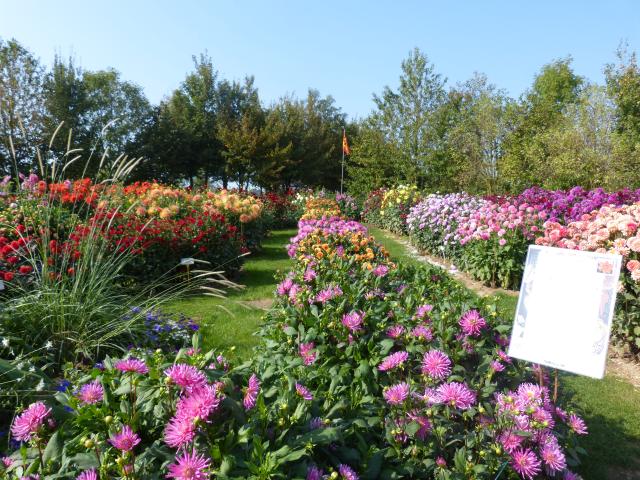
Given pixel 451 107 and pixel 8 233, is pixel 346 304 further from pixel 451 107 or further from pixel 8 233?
pixel 451 107

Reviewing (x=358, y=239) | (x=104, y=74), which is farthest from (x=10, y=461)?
(x=104, y=74)

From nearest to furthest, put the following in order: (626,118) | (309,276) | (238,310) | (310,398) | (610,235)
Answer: (310,398) < (309,276) < (610,235) < (238,310) < (626,118)

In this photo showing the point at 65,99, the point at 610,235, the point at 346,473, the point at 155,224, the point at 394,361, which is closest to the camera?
the point at 346,473

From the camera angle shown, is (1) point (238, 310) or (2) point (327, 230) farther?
(2) point (327, 230)

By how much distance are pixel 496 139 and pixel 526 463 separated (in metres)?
21.2

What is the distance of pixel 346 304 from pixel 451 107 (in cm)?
2196

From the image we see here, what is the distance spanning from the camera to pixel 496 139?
805 inches

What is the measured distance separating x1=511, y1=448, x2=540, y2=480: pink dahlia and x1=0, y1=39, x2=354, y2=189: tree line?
22.7 m

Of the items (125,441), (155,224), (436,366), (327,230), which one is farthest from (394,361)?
(155,224)

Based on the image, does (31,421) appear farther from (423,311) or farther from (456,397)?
(423,311)

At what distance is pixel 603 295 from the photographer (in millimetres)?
1849

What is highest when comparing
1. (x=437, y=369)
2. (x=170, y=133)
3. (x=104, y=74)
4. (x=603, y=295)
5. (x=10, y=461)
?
(x=104, y=74)

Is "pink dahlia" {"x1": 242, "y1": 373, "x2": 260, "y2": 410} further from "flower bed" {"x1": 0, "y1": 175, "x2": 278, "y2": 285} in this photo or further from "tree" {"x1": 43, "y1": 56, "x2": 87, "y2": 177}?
"tree" {"x1": 43, "y1": 56, "x2": 87, "y2": 177}

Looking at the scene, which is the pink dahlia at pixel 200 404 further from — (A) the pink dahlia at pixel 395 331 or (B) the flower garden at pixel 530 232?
Answer: (B) the flower garden at pixel 530 232
